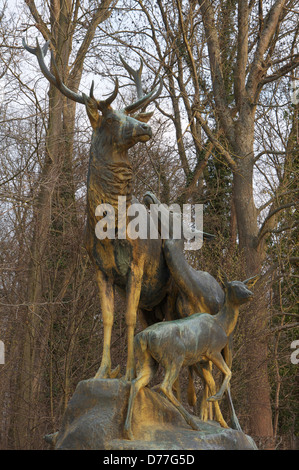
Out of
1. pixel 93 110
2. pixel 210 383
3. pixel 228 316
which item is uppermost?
pixel 93 110

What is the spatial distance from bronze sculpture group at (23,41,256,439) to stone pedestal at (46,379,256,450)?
0.47 feet

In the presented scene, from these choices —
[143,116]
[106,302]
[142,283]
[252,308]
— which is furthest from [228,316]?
[252,308]

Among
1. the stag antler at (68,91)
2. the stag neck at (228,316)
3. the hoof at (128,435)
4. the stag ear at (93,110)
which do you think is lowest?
the hoof at (128,435)

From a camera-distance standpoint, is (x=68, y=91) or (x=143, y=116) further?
(x=143, y=116)

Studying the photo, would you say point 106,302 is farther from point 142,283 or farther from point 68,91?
point 68,91

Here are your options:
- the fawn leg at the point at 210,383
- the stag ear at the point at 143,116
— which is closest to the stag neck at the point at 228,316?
the fawn leg at the point at 210,383

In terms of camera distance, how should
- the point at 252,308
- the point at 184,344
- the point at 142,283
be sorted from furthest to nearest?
the point at 252,308 < the point at 142,283 < the point at 184,344

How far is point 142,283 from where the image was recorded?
20.1 ft

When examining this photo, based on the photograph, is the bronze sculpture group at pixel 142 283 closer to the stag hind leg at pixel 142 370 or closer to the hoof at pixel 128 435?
the stag hind leg at pixel 142 370

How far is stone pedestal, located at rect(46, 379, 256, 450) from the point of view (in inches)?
199

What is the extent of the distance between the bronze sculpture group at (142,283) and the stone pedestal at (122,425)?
142mm

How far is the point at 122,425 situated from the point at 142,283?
140cm

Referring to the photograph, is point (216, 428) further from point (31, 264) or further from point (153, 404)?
point (31, 264)

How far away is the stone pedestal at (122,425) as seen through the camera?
199 inches
